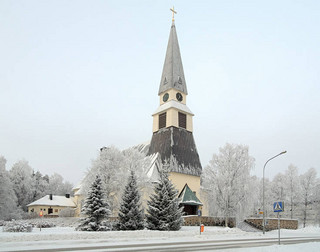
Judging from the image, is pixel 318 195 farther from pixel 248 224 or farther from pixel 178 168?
pixel 178 168

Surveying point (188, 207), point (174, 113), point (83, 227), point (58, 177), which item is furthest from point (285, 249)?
point (58, 177)

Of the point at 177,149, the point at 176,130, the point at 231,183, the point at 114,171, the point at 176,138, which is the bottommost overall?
the point at 231,183

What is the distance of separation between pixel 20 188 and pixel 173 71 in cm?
4043

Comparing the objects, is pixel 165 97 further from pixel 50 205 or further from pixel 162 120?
pixel 50 205

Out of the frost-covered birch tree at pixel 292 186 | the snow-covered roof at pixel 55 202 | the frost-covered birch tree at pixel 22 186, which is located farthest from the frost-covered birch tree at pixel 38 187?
the frost-covered birch tree at pixel 292 186

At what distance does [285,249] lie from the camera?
39.9 feet

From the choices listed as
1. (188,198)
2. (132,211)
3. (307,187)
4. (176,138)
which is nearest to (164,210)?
(132,211)

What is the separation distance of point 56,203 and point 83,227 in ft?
134

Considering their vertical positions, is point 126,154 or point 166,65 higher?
point 166,65

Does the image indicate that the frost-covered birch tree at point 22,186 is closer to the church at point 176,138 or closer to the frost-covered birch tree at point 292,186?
the church at point 176,138

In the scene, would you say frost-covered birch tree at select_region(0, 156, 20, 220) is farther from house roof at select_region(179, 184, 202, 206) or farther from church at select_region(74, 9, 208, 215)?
house roof at select_region(179, 184, 202, 206)

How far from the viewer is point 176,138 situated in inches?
A: 1656

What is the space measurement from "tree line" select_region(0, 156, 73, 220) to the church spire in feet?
90.1

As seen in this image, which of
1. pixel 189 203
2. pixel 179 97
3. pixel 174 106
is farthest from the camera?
pixel 179 97
